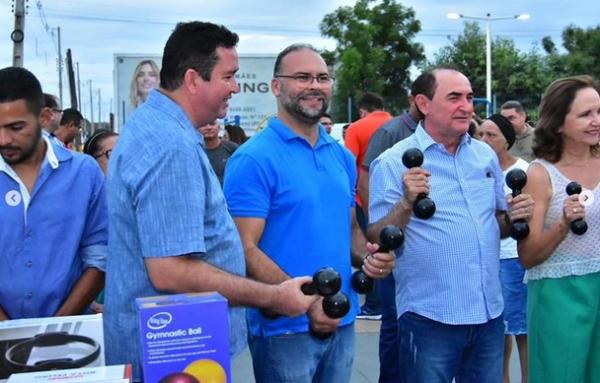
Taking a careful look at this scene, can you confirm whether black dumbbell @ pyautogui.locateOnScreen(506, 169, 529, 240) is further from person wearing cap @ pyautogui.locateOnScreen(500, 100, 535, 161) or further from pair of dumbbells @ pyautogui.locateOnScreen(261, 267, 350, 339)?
person wearing cap @ pyautogui.locateOnScreen(500, 100, 535, 161)

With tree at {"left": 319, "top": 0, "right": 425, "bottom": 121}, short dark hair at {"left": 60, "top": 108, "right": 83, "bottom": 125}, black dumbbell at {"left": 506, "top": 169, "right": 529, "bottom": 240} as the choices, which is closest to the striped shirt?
black dumbbell at {"left": 506, "top": 169, "right": 529, "bottom": 240}

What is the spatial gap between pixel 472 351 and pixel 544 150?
1.15 m

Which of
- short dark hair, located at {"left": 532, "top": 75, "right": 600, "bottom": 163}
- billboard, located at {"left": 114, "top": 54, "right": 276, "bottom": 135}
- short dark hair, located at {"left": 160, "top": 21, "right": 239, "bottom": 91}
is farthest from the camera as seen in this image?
billboard, located at {"left": 114, "top": 54, "right": 276, "bottom": 135}

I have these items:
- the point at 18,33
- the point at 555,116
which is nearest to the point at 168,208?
the point at 555,116

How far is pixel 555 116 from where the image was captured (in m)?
3.87

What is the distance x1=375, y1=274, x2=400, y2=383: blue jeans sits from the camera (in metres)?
5.46

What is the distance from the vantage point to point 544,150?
3.91 metres

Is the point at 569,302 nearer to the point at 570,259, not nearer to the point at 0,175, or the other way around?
the point at 570,259

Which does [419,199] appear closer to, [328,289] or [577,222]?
Result: [577,222]

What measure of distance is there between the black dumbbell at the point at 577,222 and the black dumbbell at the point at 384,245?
1061mm

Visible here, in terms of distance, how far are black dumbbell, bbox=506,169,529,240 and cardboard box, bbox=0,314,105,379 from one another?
84.4 inches

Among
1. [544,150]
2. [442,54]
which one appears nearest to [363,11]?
Answer: [442,54]

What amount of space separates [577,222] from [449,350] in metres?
0.89

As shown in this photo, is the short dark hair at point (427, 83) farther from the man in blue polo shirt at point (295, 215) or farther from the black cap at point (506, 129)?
the black cap at point (506, 129)
